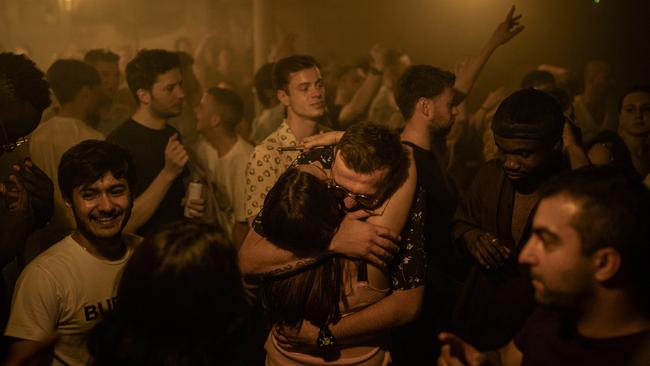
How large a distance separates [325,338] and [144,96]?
2.25 meters

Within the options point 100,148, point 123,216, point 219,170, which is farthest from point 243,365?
point 219,170

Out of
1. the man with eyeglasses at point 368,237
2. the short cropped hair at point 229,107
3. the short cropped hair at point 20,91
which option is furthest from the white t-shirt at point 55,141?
the man with eyeglasses at point 368,237

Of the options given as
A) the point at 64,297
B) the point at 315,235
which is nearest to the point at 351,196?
the point at 315,235

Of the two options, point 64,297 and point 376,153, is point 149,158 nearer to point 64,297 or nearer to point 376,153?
point 64,297

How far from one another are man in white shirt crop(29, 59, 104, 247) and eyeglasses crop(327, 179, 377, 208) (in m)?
1.71

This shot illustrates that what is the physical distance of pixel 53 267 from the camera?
6.88ft

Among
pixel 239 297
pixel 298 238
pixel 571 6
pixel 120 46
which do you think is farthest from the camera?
pixel 571 6

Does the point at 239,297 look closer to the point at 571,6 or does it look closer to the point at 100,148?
the point at 100,148

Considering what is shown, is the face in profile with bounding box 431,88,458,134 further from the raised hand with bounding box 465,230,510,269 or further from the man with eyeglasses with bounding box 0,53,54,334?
the man with eyeglasses with bounding box 0,53,54,334

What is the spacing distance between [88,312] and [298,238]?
87cm

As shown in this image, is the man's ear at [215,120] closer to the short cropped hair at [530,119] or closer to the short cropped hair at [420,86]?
the short cropped hair at [420,86]

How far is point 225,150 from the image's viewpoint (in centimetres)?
401

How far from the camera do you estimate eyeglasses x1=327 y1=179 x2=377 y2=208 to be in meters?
2.28

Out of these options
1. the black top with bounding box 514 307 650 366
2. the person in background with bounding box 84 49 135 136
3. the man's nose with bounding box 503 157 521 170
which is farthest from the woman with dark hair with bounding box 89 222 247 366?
the person in background with bounding box 84 49 135 136
